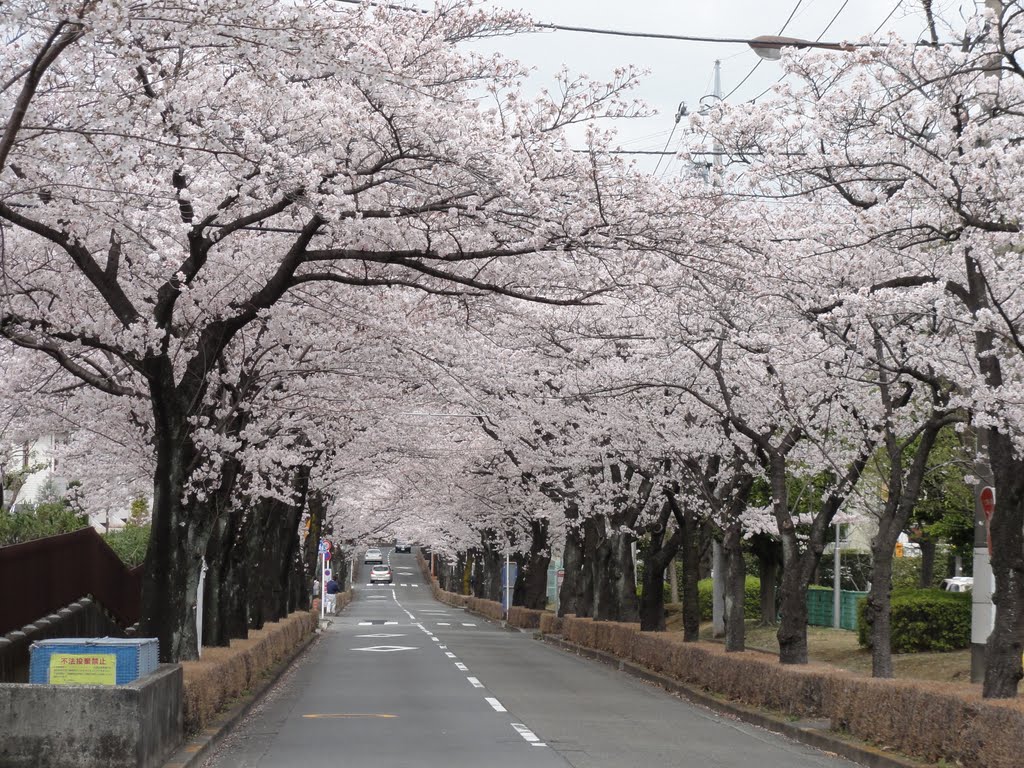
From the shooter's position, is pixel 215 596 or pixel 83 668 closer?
pixel 83 668

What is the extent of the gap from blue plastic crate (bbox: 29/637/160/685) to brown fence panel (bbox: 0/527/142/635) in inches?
193

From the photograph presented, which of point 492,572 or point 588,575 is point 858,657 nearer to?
point 588,575

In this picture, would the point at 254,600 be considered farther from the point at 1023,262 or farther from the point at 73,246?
the point at 1023,262

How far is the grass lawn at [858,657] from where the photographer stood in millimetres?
20438

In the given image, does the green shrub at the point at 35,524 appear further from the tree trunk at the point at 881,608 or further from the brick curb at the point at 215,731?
the tree trunk at the point at 881,608

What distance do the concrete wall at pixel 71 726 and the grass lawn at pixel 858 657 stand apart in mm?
10691

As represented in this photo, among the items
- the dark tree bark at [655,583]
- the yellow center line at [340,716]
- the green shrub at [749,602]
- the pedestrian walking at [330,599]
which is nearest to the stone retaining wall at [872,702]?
the dark tree bark at [655,583]

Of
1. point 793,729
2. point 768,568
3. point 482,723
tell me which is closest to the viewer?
point 793,729

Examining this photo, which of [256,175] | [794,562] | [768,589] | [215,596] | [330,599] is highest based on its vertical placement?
[256,175]

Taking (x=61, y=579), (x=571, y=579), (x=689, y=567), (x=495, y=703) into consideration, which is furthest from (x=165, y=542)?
(x=571, y=579)

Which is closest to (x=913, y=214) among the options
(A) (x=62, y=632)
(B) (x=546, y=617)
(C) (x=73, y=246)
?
(C) (x=73, y=246)

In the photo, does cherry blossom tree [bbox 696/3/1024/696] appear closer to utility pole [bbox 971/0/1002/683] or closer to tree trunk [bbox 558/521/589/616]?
utility pole [bbox 971/0/1002/683]

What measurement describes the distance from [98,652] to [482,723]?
6.52 meters

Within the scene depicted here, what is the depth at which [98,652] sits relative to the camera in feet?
34.3
